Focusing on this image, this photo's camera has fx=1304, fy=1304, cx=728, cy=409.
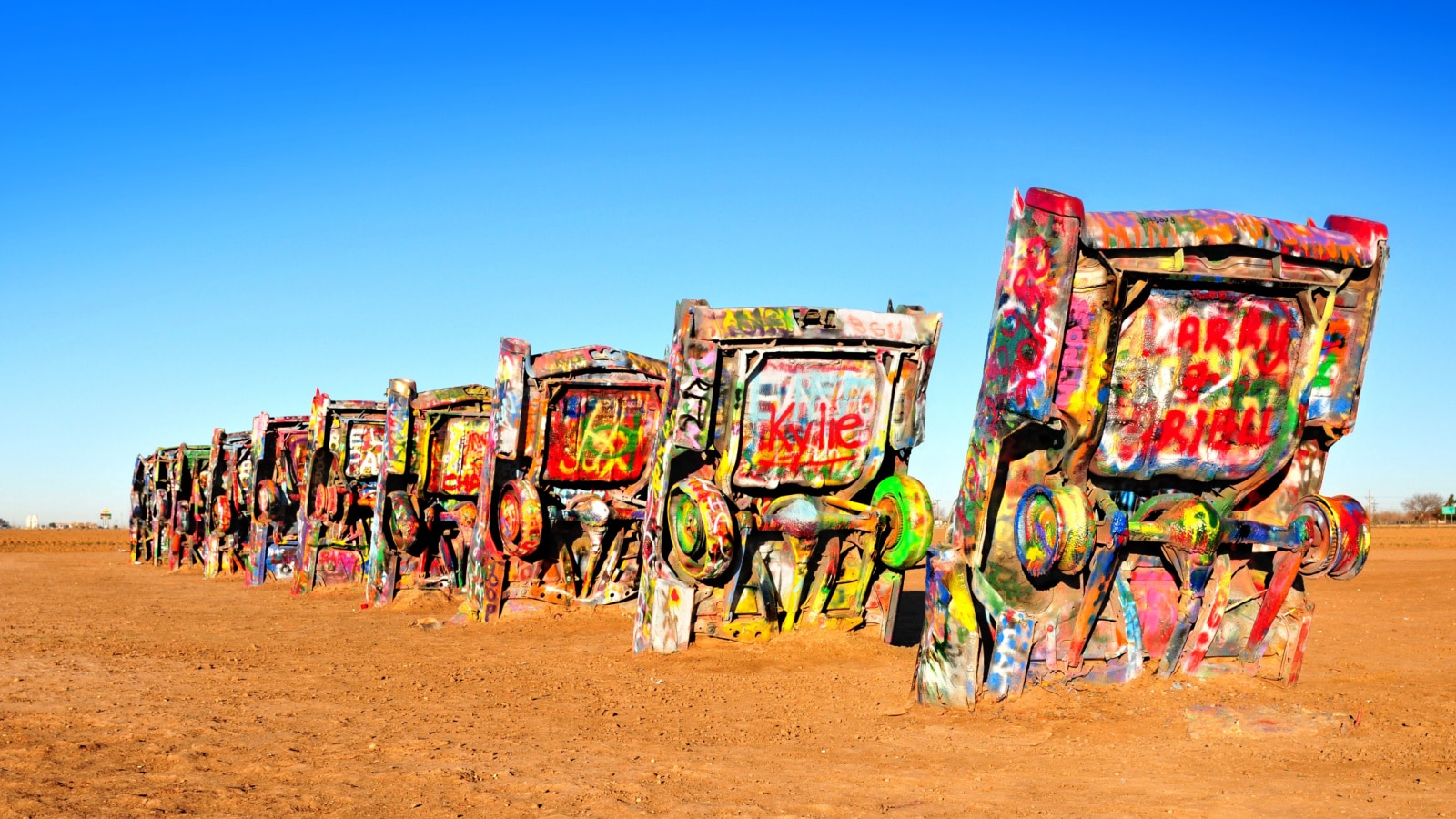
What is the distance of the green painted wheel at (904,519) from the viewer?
9.68 m

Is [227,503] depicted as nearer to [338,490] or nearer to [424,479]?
[338,490]

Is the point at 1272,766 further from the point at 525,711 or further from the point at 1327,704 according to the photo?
the point at 525,711

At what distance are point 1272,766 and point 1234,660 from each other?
1.58m

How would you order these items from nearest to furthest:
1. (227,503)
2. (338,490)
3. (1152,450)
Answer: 1. (1152,450)
2. (338,490)
3. (227,503)

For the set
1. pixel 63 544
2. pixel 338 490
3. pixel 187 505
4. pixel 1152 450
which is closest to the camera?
pixel 1152 450

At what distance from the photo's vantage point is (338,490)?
16797 mm

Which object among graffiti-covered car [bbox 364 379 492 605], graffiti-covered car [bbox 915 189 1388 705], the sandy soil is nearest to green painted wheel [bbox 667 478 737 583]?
graffiti-covered car [bbox 915 189 1388 705]

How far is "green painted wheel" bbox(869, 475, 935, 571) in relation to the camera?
968cm

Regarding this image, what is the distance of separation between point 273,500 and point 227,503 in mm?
2525

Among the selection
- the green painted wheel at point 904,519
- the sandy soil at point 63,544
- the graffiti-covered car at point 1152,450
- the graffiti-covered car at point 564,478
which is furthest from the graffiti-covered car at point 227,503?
the graffiti-covered car at point 1152,450

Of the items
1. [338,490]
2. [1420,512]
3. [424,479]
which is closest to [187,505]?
[338,490]

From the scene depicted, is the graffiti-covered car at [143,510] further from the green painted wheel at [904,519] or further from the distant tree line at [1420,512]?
the distant tree line at [1420,512]

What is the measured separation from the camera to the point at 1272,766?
5988mm

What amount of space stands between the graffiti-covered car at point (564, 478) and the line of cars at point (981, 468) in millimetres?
27
